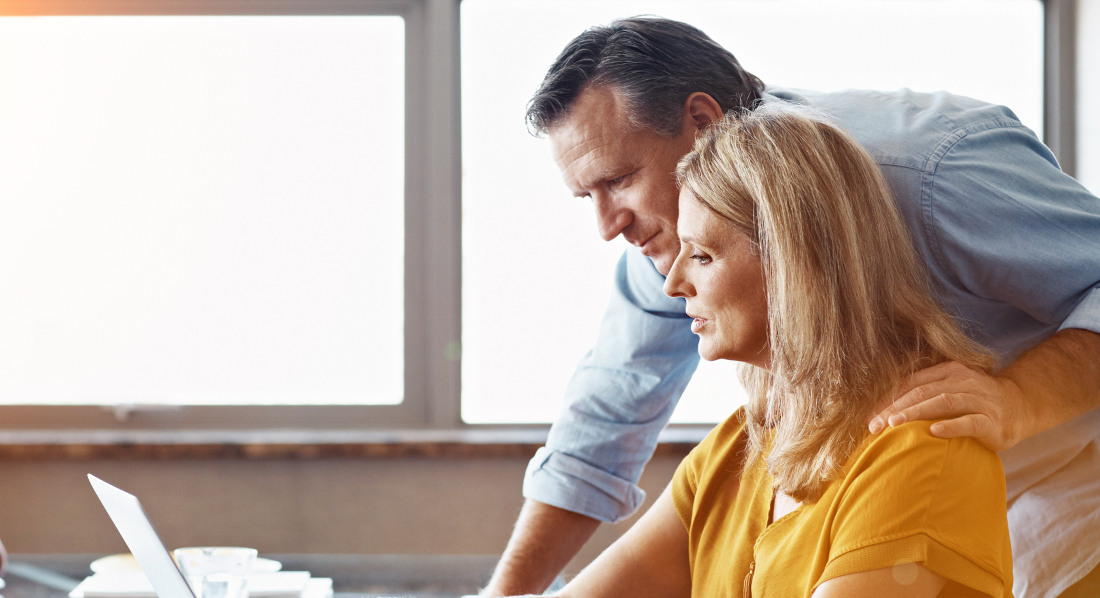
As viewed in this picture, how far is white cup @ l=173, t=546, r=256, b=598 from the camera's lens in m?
1.11

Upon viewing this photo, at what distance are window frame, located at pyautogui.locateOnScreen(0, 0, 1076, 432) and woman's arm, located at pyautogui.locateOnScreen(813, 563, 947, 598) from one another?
1.43 metres

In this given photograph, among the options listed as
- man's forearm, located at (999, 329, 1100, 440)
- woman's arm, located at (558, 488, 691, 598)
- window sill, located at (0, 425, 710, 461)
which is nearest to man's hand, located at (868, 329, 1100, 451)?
man's forearm, located at (999, 329, 1100, 440)


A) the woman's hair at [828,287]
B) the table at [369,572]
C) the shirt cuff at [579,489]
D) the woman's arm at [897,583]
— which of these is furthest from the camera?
the table at [369,572]

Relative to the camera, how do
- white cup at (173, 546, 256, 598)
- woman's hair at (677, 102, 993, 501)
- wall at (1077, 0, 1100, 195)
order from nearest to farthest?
woman's hair at (677, 102, 993, 501) < white cup at (173, 546, 256, 598) < wall at (1077, 0, 1100, 195)

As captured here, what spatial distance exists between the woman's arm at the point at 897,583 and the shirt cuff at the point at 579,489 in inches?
25.4

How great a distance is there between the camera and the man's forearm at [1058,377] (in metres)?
0.90

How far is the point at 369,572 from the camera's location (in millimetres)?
1786

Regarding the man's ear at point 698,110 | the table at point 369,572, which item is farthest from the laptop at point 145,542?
the man's ear at point 698,110

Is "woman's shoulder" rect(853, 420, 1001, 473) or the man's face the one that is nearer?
"woman's shoulder" rect(853, 420, 1001, 473)

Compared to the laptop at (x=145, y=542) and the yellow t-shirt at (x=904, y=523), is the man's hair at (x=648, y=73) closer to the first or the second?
the yellow t-shirt at (x=904, y=523)

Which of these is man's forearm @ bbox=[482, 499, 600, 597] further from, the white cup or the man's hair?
the man's hair

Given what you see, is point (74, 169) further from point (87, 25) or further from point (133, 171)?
point (87, 25)

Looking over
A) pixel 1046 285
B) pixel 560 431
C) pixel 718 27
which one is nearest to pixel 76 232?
pixel 560 431

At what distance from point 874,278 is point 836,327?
0.23ft
